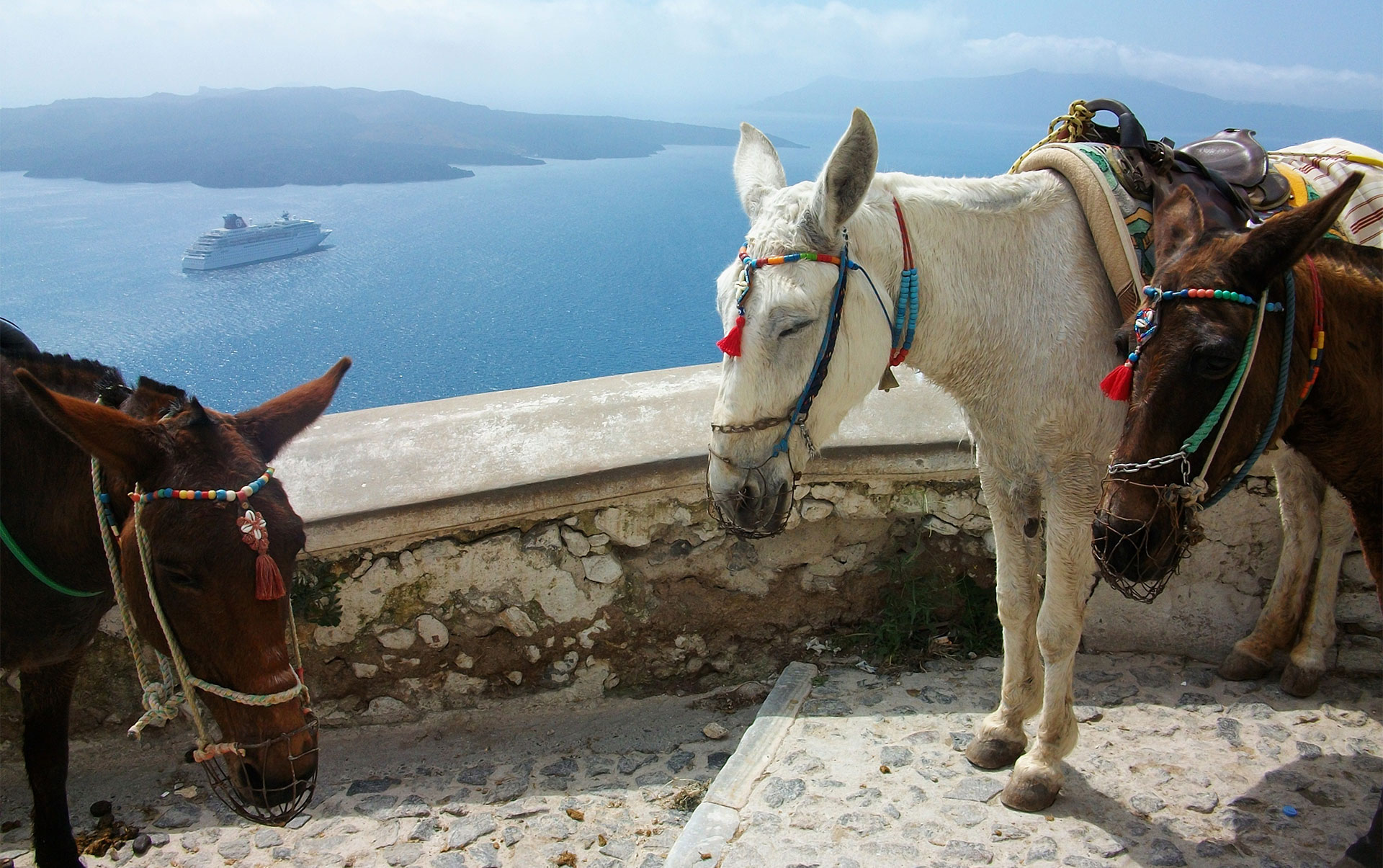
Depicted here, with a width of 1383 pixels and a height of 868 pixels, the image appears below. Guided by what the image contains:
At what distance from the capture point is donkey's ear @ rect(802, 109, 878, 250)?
149cm

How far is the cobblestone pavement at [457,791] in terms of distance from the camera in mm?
2227

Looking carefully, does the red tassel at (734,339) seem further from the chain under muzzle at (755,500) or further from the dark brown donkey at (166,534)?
the dark brown donkey at (166,534)

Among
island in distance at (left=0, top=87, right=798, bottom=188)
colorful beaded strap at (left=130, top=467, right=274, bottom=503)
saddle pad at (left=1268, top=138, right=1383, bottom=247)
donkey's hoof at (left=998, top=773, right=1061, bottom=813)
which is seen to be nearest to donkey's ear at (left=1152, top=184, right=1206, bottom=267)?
saddle pad at (left=1268, top=138, right=1383, bottom=247)

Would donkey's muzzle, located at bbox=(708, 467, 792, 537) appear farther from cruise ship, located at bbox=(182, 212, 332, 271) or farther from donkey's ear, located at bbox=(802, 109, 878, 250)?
cruise ship, located at bbox=(182, 212, 332, 271)

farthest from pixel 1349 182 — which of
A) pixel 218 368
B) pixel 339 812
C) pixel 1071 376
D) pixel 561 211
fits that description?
pixel 561 211

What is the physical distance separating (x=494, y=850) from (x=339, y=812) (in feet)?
1.88

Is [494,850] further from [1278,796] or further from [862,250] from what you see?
[1278,796]

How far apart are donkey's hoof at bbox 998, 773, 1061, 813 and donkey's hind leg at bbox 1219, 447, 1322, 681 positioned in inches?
40.7

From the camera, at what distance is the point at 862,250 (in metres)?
1.70

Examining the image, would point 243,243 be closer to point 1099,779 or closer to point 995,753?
point 995,753

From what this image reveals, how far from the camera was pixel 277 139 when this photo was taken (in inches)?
272

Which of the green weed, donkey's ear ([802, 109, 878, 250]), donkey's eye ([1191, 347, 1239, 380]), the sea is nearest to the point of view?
donkey's eye ([1191, 347, 1239, 380])

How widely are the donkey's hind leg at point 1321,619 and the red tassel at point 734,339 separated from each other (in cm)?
216

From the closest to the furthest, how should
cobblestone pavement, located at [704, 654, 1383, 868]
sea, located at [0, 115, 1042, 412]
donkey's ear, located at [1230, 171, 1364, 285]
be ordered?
donkey's ear, located at [1230, 171, 1364, 285] → cobblestone pavement, located at [704, 654, 1383, 868] → sea, located at [0, 115, 1042, 412]
